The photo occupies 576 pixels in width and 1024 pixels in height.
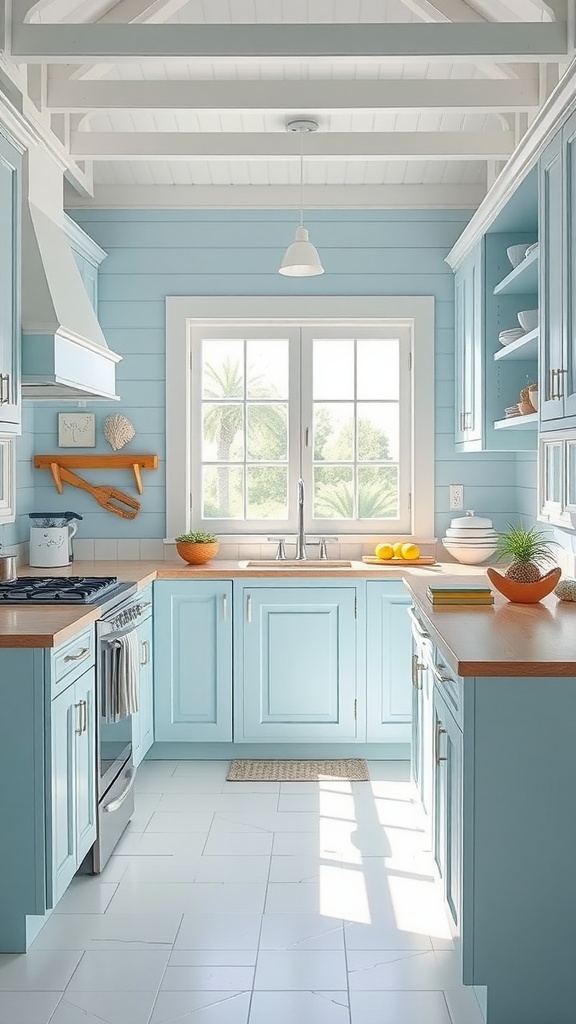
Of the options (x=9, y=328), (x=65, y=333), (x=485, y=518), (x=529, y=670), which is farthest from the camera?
(x=485, y=518)

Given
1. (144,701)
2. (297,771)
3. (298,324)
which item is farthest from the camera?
(298,324)

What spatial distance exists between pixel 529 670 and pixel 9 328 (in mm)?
2056

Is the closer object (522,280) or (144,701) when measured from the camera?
Answer: (522,280)

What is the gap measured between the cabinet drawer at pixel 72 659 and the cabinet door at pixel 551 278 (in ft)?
5.46

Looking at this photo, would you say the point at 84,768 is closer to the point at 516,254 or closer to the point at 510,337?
the point at 510,337

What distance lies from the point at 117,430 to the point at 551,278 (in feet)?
8.47

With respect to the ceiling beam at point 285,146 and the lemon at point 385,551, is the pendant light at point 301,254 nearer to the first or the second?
the ceiling beam at point 285,146

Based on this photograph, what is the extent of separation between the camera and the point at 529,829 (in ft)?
7.64

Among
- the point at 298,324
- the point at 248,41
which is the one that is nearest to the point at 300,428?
the point at 298,324

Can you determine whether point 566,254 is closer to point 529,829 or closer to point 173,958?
point 529,829

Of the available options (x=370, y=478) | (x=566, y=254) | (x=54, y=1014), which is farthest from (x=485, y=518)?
(x=54, y=1014)

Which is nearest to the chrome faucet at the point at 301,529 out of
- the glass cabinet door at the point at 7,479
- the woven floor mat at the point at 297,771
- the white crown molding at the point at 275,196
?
the woven floor mat at the point at 297,771

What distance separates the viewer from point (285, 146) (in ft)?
13.5

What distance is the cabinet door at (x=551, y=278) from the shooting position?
293cm
